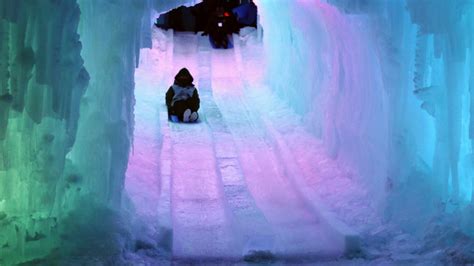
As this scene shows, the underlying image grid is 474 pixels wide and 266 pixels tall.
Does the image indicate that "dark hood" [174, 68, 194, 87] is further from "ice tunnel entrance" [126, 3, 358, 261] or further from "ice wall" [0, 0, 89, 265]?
"ice wall" [0, 0, 89, 265]

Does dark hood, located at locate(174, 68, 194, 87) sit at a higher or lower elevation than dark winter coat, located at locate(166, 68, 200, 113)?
higher

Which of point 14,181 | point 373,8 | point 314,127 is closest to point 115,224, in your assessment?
point 14,181

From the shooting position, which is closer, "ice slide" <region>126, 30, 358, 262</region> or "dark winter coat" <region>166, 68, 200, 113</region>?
"ice slide" <region>126, 30, 358, 262</region>

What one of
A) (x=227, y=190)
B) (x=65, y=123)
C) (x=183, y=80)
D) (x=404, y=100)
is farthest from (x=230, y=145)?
(x=65, y=123)

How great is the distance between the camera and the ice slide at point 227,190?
647cm

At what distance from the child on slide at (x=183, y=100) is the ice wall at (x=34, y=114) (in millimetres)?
5789

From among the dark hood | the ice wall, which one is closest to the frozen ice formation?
the ice wall

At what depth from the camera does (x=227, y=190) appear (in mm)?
8133

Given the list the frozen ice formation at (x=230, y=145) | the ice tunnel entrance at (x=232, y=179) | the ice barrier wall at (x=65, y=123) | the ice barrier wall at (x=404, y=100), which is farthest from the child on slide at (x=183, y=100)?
the ice barrier wall at (x=65, y=123)

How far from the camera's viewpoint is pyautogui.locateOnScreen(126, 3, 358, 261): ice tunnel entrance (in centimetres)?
655

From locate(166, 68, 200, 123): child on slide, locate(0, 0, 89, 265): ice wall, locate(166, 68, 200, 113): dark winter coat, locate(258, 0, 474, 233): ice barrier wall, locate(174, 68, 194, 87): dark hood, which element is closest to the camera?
locate(0, 0, 89, 265): ice wall

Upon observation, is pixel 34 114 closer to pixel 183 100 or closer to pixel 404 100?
pixel 404 100

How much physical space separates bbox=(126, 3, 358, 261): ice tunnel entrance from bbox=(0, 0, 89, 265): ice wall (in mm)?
1312

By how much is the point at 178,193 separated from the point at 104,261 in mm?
2843
